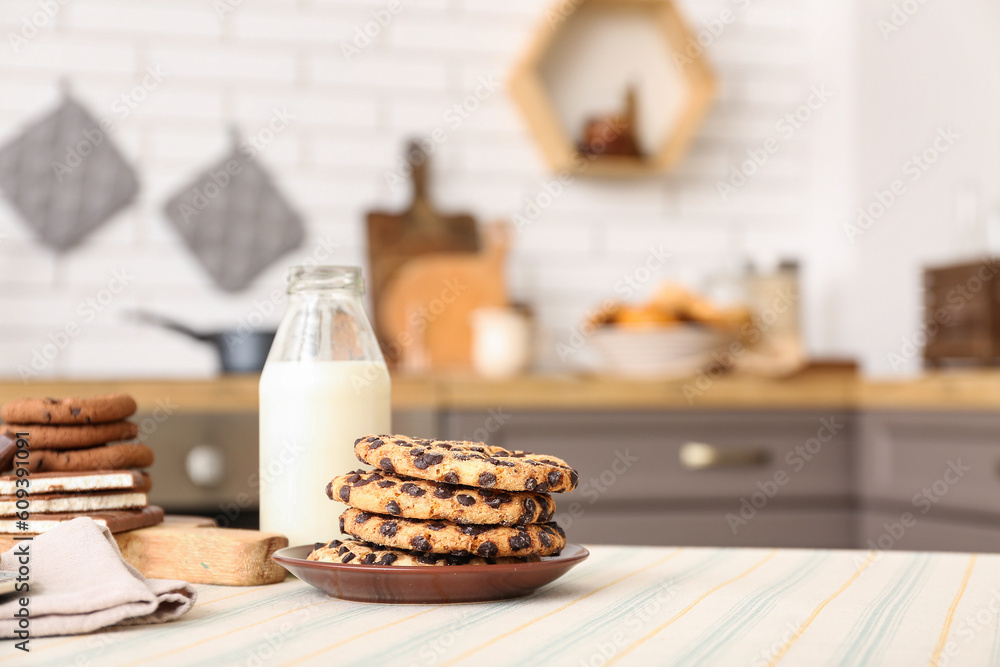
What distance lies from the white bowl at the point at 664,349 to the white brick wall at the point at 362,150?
492 mm

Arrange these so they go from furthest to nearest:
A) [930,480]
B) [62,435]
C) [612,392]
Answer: [612,392] → [930,480] → [62,435]

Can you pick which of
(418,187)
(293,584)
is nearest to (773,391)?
(418,187)

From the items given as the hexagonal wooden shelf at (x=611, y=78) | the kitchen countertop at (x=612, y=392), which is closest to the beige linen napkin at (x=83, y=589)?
the kitchen countertop at (x=612, y=392)

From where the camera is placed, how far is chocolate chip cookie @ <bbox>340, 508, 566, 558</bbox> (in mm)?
744

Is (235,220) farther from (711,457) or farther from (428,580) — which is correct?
(428,580)

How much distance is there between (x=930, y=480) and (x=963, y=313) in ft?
1.47

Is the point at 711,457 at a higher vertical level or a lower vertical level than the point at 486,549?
lower

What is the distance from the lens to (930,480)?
2105 mm

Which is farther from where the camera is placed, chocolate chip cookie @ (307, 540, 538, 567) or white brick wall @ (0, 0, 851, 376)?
white brick wall @ (0, 0, 851, 376)

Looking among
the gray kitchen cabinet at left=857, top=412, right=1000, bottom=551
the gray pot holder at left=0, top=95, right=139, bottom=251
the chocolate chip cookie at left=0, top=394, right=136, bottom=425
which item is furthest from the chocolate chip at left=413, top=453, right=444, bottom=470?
the gray pot holder at left=0, top=95, right=139, bottom=251

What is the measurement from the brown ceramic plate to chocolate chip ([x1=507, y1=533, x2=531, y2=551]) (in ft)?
0.06

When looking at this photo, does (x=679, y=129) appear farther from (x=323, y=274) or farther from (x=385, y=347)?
(x=323, y=274)

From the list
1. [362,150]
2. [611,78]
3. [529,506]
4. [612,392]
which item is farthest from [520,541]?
[611,78]

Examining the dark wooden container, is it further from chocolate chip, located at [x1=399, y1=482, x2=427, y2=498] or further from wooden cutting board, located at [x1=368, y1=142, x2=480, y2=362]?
chocolate chip, located at [x1=399, y1=482, x2=427, y2=498]
